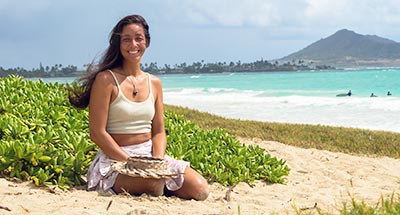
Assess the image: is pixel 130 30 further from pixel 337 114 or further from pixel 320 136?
pixel 337 114

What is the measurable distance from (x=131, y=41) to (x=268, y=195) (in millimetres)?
2176

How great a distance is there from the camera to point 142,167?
183 inches

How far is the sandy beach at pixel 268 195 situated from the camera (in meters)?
4.37

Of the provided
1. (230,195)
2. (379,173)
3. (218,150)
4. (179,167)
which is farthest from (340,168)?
(179,167)

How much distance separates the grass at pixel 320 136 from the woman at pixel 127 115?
525cm

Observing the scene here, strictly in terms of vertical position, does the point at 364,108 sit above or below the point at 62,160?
below

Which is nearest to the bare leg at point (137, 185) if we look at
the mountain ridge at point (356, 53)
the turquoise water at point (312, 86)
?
the turquoise water at point (312, 86)

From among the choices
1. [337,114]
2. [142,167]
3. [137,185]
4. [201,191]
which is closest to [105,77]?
[142,167]

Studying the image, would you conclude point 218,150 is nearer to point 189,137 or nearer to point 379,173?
point 189,137

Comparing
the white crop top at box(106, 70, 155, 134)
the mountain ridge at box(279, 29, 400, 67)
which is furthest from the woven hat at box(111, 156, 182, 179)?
the mountain ridge at box(279, 29, 400, 67)

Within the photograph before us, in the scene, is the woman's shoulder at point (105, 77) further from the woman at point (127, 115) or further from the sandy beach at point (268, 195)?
the sandy beach at point (268, 195)

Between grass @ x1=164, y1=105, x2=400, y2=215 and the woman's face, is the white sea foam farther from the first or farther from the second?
the woman's face

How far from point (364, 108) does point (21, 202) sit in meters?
20.8

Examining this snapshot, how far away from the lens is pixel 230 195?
5570 millimetres
